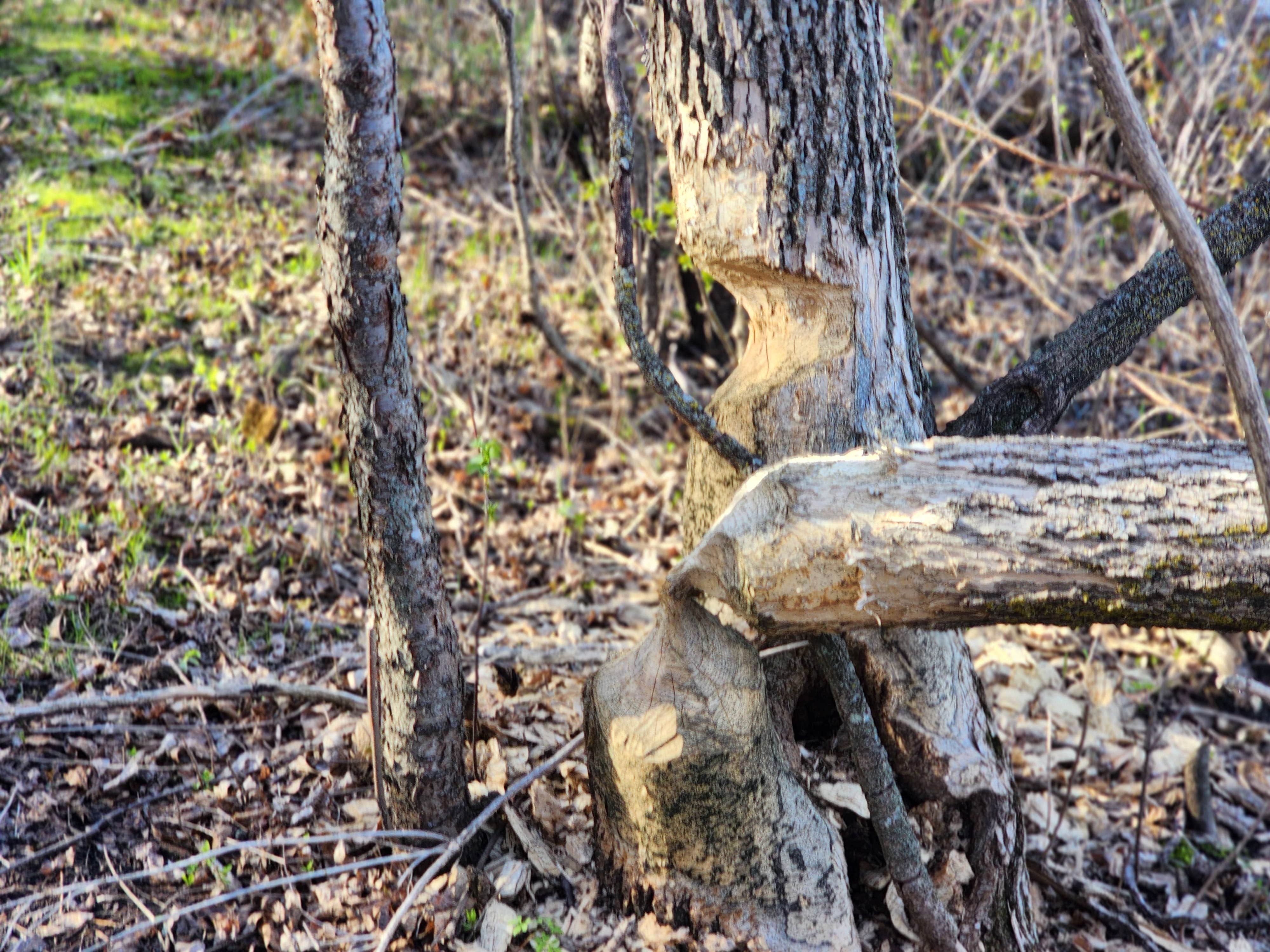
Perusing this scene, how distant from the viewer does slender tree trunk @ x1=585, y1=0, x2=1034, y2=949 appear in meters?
2.14

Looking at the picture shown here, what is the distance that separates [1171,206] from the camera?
1.20 meters

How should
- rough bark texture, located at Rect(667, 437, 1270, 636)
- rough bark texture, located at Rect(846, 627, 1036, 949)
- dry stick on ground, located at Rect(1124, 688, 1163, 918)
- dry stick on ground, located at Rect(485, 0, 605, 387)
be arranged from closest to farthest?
rough bark texture, located at Rect(667, 437, 1270, 636) < rough bark texture, located at Rect(846, 627, 1036, 949) < dry stick on ground, located at Rect(1124, 688, 1163, 918) < dry stick on ground, located at Rect(485, 0, 605, 387)

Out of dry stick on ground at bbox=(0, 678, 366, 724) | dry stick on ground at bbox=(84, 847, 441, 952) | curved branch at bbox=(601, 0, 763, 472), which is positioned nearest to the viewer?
dry stick on ground at bbox=(84, 847, 441, 952)

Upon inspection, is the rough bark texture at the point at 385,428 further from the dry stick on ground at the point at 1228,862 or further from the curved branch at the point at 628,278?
the dry stick on ground at the point at 1228,862

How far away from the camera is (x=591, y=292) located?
5.58 m

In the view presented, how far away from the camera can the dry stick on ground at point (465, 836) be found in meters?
2.13

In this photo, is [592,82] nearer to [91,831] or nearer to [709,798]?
[709,798]

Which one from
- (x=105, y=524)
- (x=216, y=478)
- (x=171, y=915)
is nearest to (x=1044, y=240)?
(x=216, y=478)

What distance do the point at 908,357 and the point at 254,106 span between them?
5.66 m

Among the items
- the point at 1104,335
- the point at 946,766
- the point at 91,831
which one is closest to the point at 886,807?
the point at 946,766

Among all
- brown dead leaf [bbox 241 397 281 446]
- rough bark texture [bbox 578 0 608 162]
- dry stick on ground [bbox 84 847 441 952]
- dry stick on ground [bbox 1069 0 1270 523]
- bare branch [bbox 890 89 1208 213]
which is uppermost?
rough bark texture [bbox 578 0 608 162]

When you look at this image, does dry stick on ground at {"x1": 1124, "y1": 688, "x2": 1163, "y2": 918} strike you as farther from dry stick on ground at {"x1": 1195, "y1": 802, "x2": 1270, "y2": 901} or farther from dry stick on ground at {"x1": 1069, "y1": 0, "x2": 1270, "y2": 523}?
dry stick on ground at {"x1": 1069, "y1": 0, "x2": 1270, "y2": 523}

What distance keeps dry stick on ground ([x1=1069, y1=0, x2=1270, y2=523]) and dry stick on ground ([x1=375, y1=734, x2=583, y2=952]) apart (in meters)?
1.83

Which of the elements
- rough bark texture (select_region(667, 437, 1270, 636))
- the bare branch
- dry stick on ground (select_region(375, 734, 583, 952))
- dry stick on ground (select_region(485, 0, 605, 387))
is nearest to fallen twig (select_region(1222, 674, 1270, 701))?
rough bark texture (select_region(667, 437, 1270, 636))
